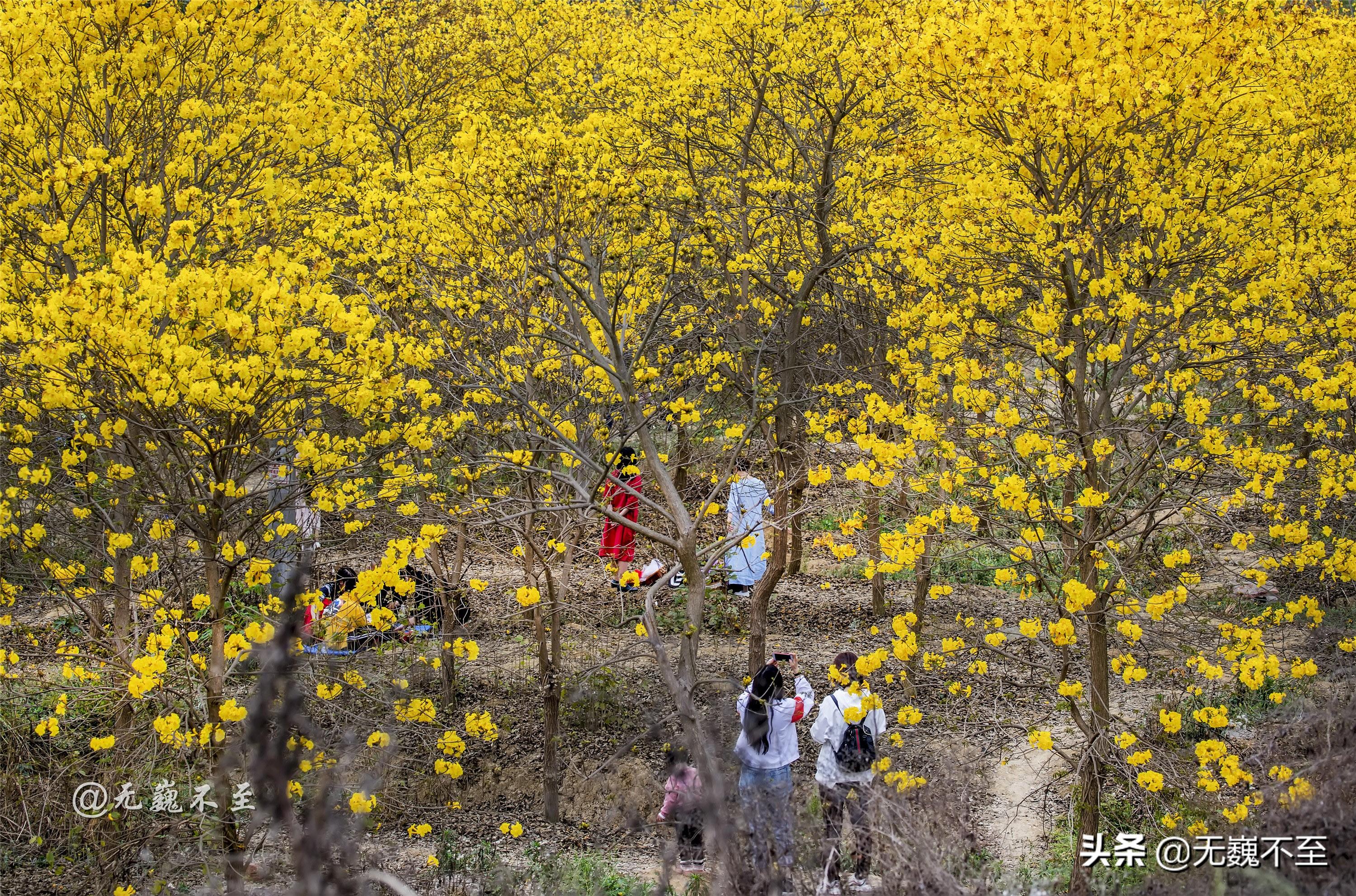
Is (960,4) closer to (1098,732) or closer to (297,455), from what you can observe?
(1098,732)

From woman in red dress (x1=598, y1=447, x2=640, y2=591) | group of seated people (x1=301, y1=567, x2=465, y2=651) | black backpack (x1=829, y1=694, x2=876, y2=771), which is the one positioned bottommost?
black backpack (x1=829, y1=694, x2=876, y2=771)

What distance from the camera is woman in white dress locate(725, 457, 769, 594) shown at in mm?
9477

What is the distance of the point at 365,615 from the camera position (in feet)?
25.0

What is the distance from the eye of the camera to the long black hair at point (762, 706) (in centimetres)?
711

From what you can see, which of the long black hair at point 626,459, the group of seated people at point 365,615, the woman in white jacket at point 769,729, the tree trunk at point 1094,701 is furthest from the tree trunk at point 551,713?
the tree trunk at point 1094,701

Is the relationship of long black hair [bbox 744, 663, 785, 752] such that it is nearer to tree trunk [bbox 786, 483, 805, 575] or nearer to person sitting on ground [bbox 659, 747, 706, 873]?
person sitting on ground [bbox 659, 747, 706, 873]

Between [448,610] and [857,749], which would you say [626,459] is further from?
[857,749]

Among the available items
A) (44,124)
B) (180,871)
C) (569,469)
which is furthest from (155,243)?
(180,871)

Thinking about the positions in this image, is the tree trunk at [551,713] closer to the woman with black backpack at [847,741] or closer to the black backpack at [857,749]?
the woman with black backpack at [847,741]
